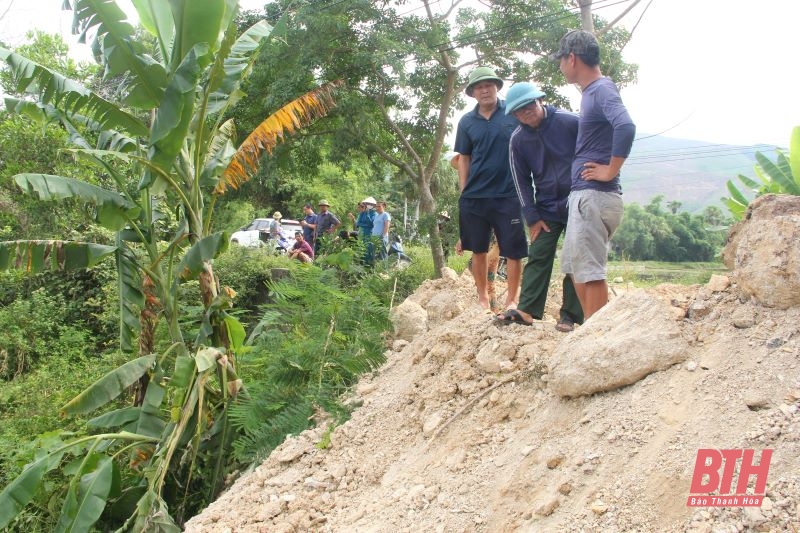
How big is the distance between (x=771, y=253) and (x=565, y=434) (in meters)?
1.27

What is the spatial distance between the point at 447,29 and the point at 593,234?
6.70 metres

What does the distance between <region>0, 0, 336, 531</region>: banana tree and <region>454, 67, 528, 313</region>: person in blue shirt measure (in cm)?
211

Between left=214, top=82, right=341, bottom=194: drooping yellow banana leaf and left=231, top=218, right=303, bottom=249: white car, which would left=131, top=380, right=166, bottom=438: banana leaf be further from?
left=231, top=218, right=303, bottom=249: white car

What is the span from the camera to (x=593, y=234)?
13.5 feet

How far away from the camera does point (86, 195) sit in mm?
5789

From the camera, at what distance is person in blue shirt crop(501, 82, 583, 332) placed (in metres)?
4.61

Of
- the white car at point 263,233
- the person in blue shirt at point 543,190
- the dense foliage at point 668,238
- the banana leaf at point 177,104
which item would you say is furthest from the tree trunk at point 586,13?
the dense foliage at point 668,238

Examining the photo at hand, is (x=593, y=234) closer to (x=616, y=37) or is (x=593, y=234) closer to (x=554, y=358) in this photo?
(x=554, y=358)

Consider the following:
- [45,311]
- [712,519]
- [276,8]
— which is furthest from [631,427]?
[45,311]

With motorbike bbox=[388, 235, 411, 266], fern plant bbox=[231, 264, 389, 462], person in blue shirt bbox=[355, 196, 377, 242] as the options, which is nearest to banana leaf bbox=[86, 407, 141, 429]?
fern plant bbox=[231, 264, 389, 462]

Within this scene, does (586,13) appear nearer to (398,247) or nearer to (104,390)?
(398,247)

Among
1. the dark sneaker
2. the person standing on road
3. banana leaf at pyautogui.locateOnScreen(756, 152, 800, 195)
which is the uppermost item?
banana leaf at pyautogui.locateOnScreen(756, 152, 800, 195)

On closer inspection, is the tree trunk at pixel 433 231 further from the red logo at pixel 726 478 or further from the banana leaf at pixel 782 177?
the red logo at pixel 726 478

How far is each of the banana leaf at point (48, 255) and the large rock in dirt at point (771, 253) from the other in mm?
5103
